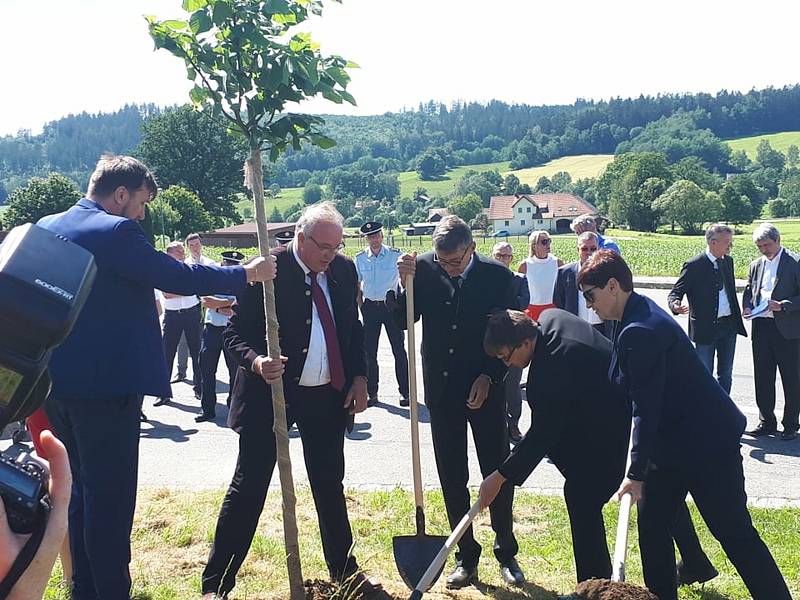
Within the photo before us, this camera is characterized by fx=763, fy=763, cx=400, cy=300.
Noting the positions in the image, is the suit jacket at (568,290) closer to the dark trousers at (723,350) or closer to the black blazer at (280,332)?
the dark trousers at (723,350)

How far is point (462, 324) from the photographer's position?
484 centimetres

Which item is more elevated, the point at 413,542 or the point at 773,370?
the point at 773,370

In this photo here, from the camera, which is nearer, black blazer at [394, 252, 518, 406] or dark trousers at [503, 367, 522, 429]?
black blazer at [394, 252, 518, 406]

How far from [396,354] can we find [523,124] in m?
169

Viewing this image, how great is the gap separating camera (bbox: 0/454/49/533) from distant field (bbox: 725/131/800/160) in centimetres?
13344

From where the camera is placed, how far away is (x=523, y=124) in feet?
561

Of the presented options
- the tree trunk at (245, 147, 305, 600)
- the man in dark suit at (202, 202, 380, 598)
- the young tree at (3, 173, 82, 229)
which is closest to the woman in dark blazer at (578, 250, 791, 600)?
the man in dark suit at (202, 202, 380, 598)

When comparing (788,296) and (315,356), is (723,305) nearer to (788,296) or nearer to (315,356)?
(788,296)

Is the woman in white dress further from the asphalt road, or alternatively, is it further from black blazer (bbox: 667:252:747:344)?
black blazer (bbox: 667:252:747:344)

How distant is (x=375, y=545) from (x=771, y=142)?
142565 millimetres

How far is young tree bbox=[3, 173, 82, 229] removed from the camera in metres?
59.2

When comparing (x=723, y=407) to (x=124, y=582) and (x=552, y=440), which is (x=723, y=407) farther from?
(x=124, y=582)

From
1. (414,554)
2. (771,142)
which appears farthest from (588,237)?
(771,142)

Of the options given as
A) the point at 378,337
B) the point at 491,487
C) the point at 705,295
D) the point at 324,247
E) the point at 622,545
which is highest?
the point at 324,247
